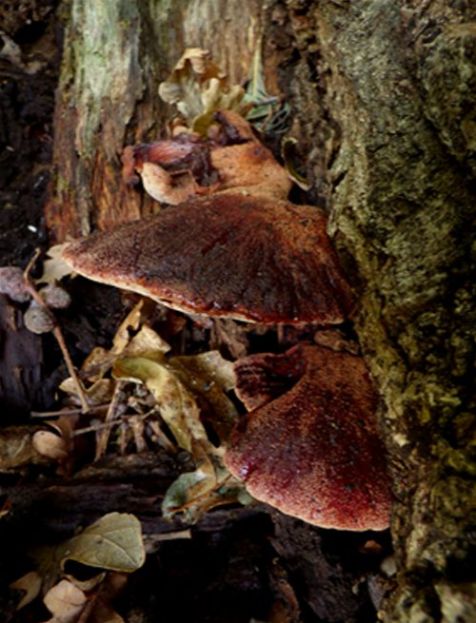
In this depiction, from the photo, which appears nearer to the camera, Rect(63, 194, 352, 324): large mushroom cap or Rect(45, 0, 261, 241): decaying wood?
Rect(63, 194, 352, 324): large mushroom cap

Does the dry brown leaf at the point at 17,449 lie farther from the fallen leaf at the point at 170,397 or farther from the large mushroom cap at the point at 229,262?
the large mushroom cap at the point at 229,262

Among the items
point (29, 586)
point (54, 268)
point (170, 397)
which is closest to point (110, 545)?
point (29, 586)

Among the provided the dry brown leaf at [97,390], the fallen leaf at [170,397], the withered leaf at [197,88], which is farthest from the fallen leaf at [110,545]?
the withered leaf at [197,88]

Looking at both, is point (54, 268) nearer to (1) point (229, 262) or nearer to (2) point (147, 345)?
(2) point (147, 345)

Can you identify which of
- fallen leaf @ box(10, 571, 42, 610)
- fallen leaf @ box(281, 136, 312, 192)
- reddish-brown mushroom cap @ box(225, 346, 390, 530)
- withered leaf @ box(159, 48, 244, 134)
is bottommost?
fallen leaf @ box(10, 571, 42, 610)

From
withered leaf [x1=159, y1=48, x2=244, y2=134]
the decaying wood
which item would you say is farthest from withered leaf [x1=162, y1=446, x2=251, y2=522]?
withered leaf [x1=159, y1=48, x2=244, y2=134]

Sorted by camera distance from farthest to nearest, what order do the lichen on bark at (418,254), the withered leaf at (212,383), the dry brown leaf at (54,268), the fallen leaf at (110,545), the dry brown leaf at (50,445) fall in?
the dry brown leaf at (54,268), the dry brown leaf at (50,445), the withered leaf at (212,383), the fallen leaf at (110,545), the lichen on bark at (418,254)

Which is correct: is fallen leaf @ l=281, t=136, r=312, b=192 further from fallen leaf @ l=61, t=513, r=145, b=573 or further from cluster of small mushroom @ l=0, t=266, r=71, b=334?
fallen leaf @ l=61, t=513, r=145, b=573
